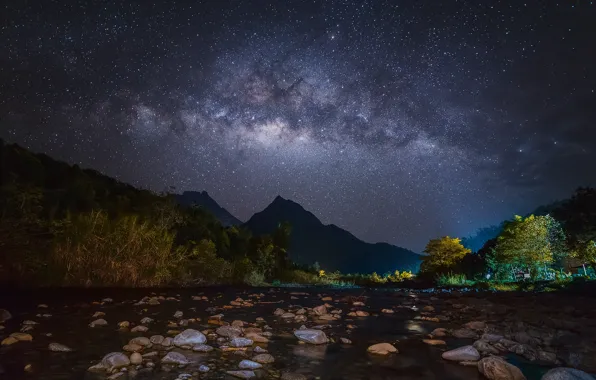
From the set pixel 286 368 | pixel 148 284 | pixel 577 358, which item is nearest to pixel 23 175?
pixel 148 284

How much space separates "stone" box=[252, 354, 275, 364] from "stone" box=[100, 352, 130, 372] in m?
1.65

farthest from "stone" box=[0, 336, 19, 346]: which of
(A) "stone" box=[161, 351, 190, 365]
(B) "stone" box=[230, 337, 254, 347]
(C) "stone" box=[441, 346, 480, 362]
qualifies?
(C) "stone" box=[441, 346, 480, 362]

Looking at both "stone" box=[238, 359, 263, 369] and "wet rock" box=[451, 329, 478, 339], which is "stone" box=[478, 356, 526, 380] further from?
"wet rock" box=[451, 329, 478, 339]

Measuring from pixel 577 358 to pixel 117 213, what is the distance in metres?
20.6

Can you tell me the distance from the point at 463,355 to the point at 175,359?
4117 millimetres

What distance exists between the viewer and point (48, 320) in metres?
7.99

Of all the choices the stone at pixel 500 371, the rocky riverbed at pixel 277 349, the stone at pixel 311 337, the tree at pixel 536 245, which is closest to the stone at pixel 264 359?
the rocky riverbed at pixel 277 349

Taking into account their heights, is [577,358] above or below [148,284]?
above

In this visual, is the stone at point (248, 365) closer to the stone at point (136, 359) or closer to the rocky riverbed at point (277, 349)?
the rocky riverbed at point (277, 349)

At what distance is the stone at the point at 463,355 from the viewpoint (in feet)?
17.2

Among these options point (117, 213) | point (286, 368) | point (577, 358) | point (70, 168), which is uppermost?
point (70, 168)

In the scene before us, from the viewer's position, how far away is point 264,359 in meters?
4.97

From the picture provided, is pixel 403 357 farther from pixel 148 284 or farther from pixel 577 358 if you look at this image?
pixel 148 284

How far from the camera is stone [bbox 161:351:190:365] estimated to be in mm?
4667
